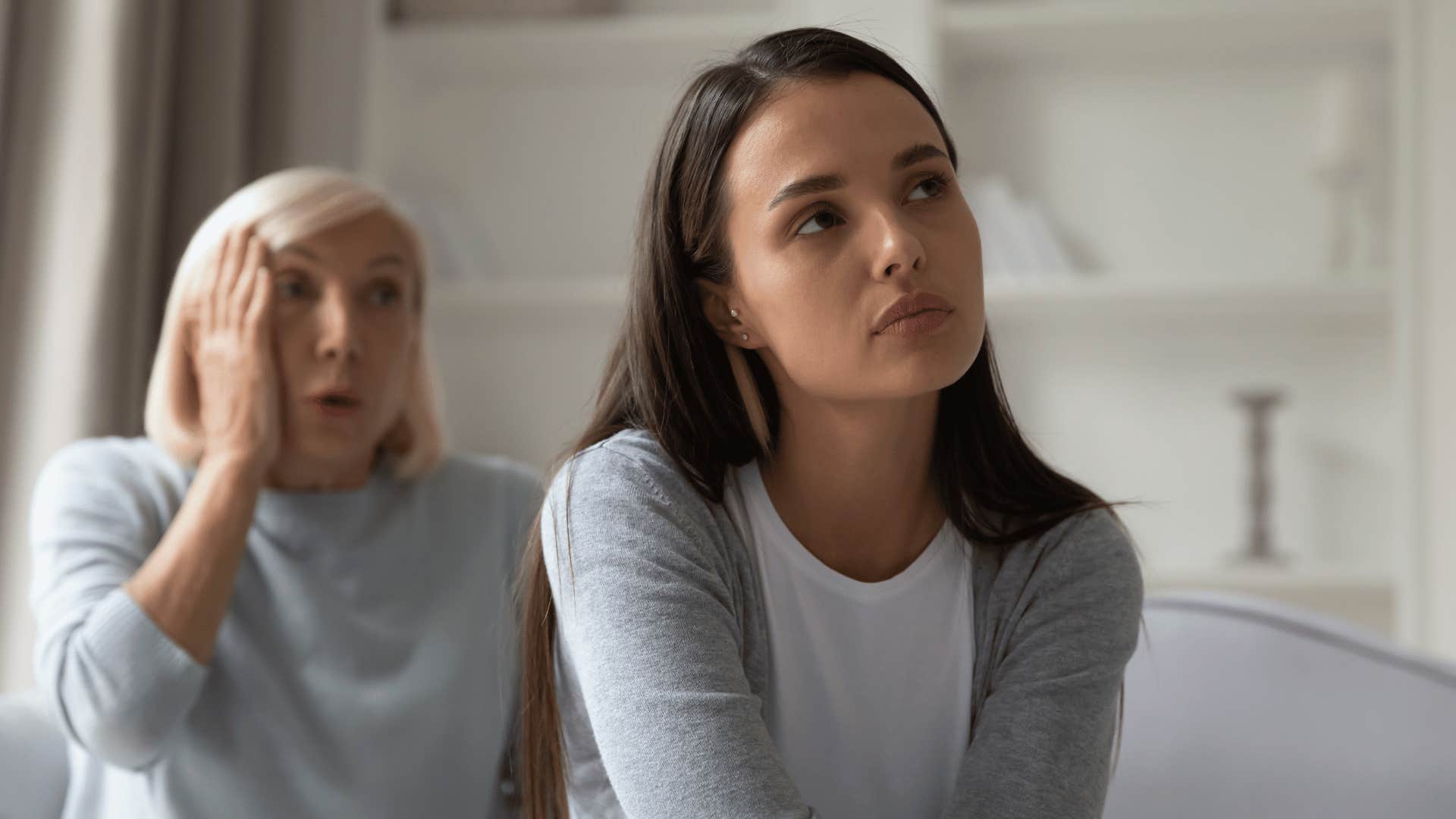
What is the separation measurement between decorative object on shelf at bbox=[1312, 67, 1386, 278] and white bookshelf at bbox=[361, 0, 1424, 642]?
3 cm

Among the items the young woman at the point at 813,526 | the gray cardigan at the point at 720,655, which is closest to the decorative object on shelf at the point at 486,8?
the young woman at the point at 813,526

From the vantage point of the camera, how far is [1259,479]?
243 centimetres

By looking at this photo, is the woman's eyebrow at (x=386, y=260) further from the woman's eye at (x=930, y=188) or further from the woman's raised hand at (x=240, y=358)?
the woman's eye at (x=930, y=188)

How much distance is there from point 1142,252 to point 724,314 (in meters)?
1.69

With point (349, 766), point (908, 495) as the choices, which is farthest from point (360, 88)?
point (908, 495)

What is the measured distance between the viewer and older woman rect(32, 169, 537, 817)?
126 cm

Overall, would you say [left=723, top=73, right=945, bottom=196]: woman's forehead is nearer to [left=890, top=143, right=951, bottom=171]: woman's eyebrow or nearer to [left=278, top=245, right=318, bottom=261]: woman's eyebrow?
[left=890, top=143, right=951, bottom=171]: woman's eyebrow

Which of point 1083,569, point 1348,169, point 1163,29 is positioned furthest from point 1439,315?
point 1083,569

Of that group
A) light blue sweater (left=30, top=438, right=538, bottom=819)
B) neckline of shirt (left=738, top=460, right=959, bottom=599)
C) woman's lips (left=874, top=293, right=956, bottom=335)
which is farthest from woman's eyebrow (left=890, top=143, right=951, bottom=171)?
light blue sweater (left=30, top=438, right=538, bottom=819)

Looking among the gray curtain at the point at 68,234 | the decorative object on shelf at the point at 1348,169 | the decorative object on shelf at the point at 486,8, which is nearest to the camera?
the gray curtain at the point at 68,234

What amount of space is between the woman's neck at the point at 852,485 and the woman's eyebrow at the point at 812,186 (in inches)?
7.4

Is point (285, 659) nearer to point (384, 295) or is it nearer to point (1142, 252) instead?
point (384, 295)

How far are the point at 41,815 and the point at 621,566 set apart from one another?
725 mm

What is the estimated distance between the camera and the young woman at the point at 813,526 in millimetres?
939
